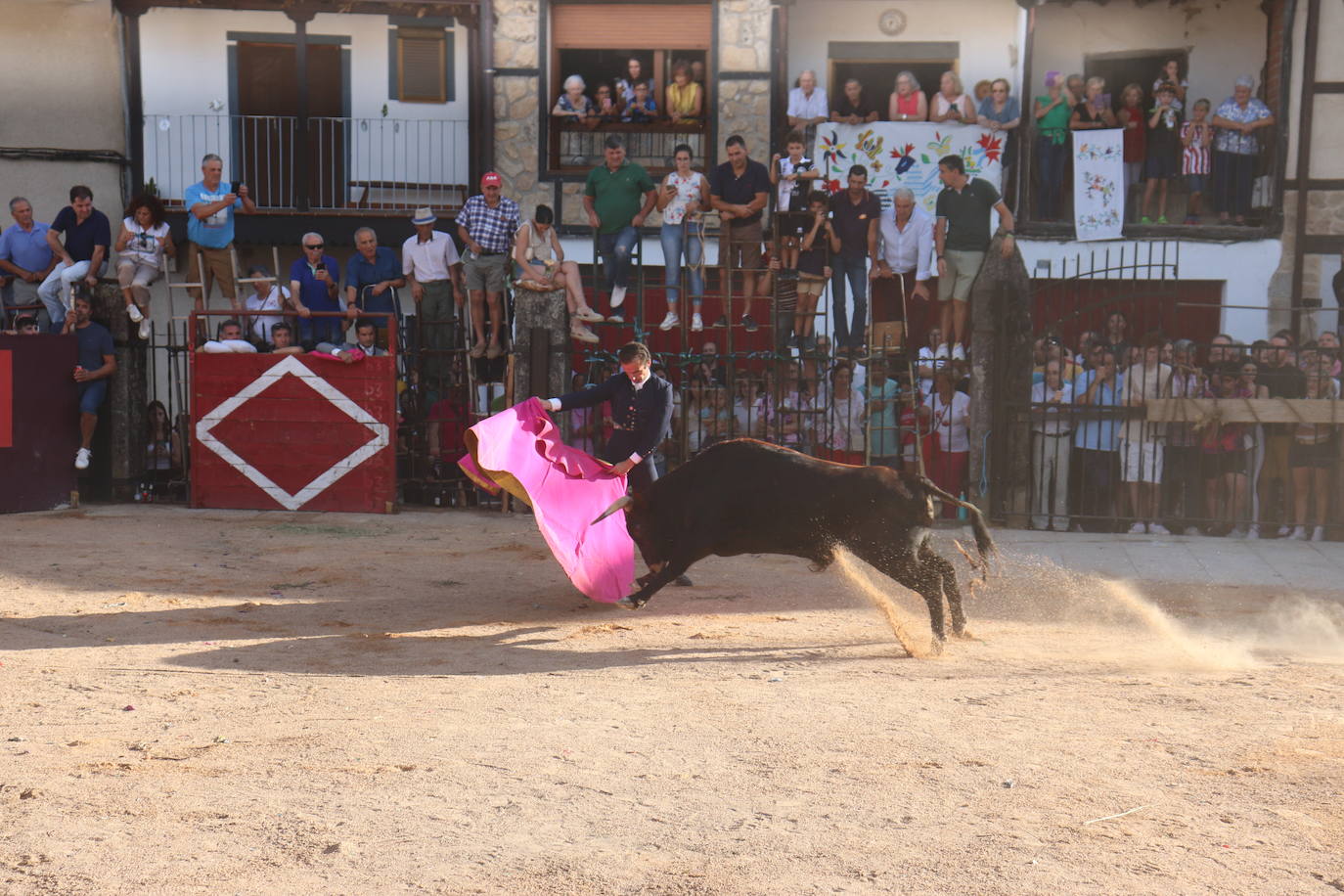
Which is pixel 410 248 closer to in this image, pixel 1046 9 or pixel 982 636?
pixel 982 636

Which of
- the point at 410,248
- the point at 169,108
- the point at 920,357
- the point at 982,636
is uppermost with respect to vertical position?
the point at 169,108

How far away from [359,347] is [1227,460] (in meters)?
7.49

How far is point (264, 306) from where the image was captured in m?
13.4

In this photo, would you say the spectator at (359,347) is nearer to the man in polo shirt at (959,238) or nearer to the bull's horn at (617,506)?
the bull's horn at (617,506)

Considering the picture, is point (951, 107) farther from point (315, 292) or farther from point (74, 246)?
point (74, 246)

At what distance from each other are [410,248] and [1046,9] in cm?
872

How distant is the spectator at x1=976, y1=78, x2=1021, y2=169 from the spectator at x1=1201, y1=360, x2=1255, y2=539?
5.08 m

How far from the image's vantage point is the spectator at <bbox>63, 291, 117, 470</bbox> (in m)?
12.8

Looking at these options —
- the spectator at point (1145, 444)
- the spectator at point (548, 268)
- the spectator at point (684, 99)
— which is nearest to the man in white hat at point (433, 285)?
the spectator at point (548, 268)

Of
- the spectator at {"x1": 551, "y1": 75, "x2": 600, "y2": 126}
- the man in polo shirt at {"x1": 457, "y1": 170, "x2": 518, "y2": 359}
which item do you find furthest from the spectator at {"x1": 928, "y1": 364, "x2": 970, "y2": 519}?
the spectator at {"x1": 551, "y1": 75, "x2": 600, "y2": 126}

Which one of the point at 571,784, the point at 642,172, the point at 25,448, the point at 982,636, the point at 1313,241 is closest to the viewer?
the point at 571,784

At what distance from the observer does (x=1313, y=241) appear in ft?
54.1

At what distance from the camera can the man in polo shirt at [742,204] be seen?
43.8 ft

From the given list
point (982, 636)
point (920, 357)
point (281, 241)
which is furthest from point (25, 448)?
point (982, 636)
